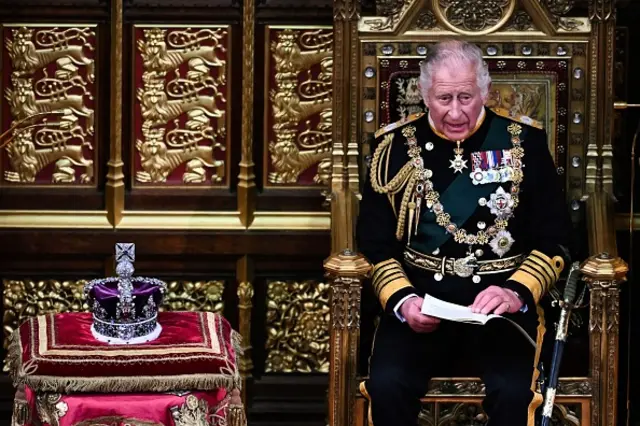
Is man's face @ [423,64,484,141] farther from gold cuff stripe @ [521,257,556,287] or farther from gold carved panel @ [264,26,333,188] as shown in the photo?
gold carved panel @ [264,26,333,188]

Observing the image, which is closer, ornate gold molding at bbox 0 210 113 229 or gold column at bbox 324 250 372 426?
gold column at bbox 324 250 372 426

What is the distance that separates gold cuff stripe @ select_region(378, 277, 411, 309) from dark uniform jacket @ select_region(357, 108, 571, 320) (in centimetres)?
4

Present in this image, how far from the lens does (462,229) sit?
248 inches

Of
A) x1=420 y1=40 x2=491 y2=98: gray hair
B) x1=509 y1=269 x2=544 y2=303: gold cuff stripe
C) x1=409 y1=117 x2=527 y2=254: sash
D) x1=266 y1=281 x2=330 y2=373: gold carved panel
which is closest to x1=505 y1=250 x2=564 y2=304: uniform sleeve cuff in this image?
x1=509 y1=269 x2=544 y2=303: gold cuff stripe

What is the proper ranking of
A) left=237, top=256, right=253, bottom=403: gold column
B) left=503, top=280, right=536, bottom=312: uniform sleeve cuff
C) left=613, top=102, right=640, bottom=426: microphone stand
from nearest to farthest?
1. left=503, top=280, right=536, bottom=312: uniform sleeve cuff
2. left=613, top=102, right=640, bottom=426: microphone stand
3. left=237, top=256, right=253, bottom=403: gold column

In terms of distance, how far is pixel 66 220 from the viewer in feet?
23.7

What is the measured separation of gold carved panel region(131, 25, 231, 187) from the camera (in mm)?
7176

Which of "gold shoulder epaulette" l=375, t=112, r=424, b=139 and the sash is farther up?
"gold shoulder epaulette" l=375, t=112, r=424, b=139

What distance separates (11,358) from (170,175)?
142cm

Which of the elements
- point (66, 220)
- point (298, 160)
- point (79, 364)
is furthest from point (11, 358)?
point (298, 160)

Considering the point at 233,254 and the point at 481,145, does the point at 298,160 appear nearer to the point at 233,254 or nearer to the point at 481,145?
the point at 233,254

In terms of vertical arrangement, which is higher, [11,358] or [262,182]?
[262,182]

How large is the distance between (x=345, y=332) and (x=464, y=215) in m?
0.60

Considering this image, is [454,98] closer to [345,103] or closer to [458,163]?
[458,163]
